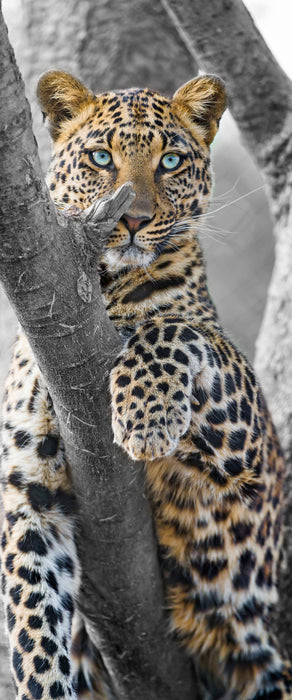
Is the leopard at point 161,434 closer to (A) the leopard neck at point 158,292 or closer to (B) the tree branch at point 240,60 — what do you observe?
(A) the leopard neck at point 158,292

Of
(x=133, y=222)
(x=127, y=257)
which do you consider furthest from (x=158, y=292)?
(x=133, y=222)

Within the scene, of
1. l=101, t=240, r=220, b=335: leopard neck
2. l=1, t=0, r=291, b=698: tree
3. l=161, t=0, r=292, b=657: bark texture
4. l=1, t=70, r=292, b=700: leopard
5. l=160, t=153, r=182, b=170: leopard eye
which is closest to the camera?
l=1, t=0, r=291, b=698: tree

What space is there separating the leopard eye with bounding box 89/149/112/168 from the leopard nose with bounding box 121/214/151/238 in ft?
1.29

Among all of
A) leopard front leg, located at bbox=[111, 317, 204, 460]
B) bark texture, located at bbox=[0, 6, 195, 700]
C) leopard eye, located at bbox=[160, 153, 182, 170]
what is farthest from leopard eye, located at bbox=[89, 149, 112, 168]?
bark texture, located at bbox=[0, 6, 195, 700]

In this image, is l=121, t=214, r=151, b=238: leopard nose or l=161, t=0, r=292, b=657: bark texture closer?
l=121, t=214, r=151, b=238: leopard nose

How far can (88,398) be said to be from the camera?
9.72 feet

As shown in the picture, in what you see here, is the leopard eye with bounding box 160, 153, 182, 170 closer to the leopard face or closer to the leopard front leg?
the leopard face

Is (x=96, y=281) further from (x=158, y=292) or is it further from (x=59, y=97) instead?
(x=59, y=97)

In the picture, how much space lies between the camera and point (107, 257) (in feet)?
11.0

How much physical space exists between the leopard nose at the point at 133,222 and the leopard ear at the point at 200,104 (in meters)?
0.93

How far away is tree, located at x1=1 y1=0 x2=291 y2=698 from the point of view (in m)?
2.63

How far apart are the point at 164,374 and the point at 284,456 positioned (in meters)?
1.88

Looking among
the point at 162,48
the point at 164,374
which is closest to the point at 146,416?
the point at 164,374

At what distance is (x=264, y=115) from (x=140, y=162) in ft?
6.83
